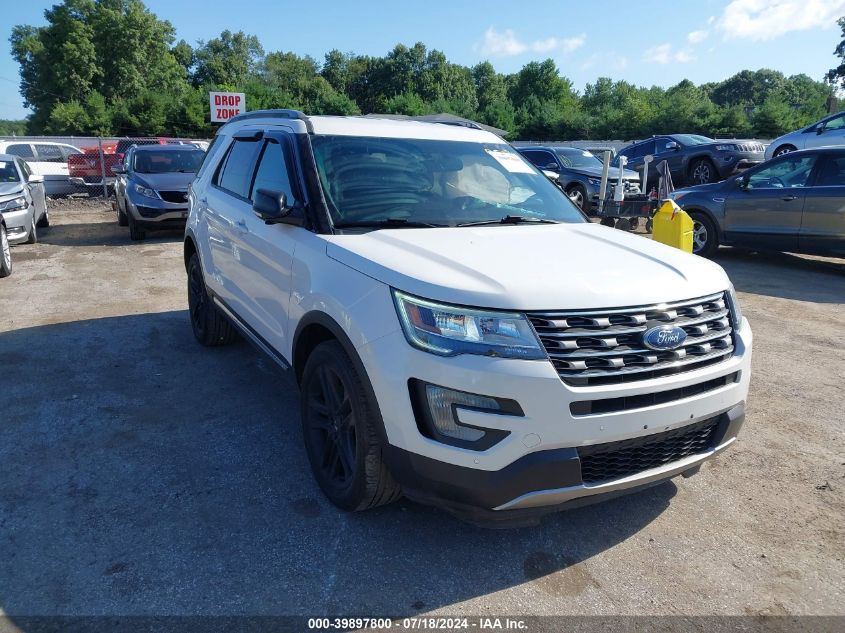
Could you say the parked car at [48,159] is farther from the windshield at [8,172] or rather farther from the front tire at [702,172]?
the front tire at [702,172]

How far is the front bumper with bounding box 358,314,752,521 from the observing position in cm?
239

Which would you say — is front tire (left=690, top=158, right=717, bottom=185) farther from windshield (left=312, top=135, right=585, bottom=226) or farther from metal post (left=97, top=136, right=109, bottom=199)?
metal post (left=97, top=136, right=109, bottom=199)

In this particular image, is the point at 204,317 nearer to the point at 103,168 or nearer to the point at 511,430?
the point at 511,430

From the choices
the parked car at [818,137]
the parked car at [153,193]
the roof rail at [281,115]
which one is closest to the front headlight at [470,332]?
the roof rail at [281,115]

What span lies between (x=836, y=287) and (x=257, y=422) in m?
7.89

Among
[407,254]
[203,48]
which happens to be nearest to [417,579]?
[407,254]

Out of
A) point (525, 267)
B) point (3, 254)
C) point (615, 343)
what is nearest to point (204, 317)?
point (525, 267)

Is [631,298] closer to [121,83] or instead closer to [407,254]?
[407,254]

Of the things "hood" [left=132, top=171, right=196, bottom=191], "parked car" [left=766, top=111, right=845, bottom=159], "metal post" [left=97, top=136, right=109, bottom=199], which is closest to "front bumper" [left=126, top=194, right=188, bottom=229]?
"hood" [left=132, top=171, right=196, bottom=191]

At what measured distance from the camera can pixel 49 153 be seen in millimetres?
19250

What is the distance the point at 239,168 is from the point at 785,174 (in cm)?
837

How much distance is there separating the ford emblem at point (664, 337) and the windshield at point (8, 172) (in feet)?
37.5

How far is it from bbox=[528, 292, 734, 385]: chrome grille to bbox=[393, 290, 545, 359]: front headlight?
0.23 feet

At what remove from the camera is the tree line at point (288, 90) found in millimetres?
44031
